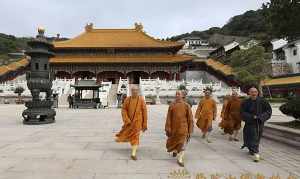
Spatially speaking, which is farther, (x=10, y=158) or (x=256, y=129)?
(x=256, y=129)

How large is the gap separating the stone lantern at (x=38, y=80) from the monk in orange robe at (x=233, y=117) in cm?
723

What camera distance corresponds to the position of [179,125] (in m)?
6.11

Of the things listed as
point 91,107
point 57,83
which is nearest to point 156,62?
point 57,83

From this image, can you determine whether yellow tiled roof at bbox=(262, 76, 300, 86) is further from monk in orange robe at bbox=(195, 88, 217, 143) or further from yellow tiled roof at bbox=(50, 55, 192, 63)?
monk in orange robe at bbox=(195, 88, 217, 143)

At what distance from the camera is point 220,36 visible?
9875 centimetres

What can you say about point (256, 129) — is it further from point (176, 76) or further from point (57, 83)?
point (176, 76)

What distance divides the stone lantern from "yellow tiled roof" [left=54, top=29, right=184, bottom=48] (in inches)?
1345

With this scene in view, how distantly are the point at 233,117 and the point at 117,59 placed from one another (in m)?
37.7

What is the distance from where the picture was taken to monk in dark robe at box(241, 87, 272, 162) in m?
6.57

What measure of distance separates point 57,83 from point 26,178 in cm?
3098

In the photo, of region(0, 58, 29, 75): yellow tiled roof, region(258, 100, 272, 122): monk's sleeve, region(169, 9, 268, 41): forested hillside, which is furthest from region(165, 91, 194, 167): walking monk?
region(169, 9, 268, 41): forested hillside

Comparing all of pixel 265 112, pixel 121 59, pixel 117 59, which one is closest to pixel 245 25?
pixel 121 59

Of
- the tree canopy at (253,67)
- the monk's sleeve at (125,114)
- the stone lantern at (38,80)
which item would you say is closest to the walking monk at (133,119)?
the monk's sleeve at (125,114)

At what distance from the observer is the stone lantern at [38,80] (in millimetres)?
12359
